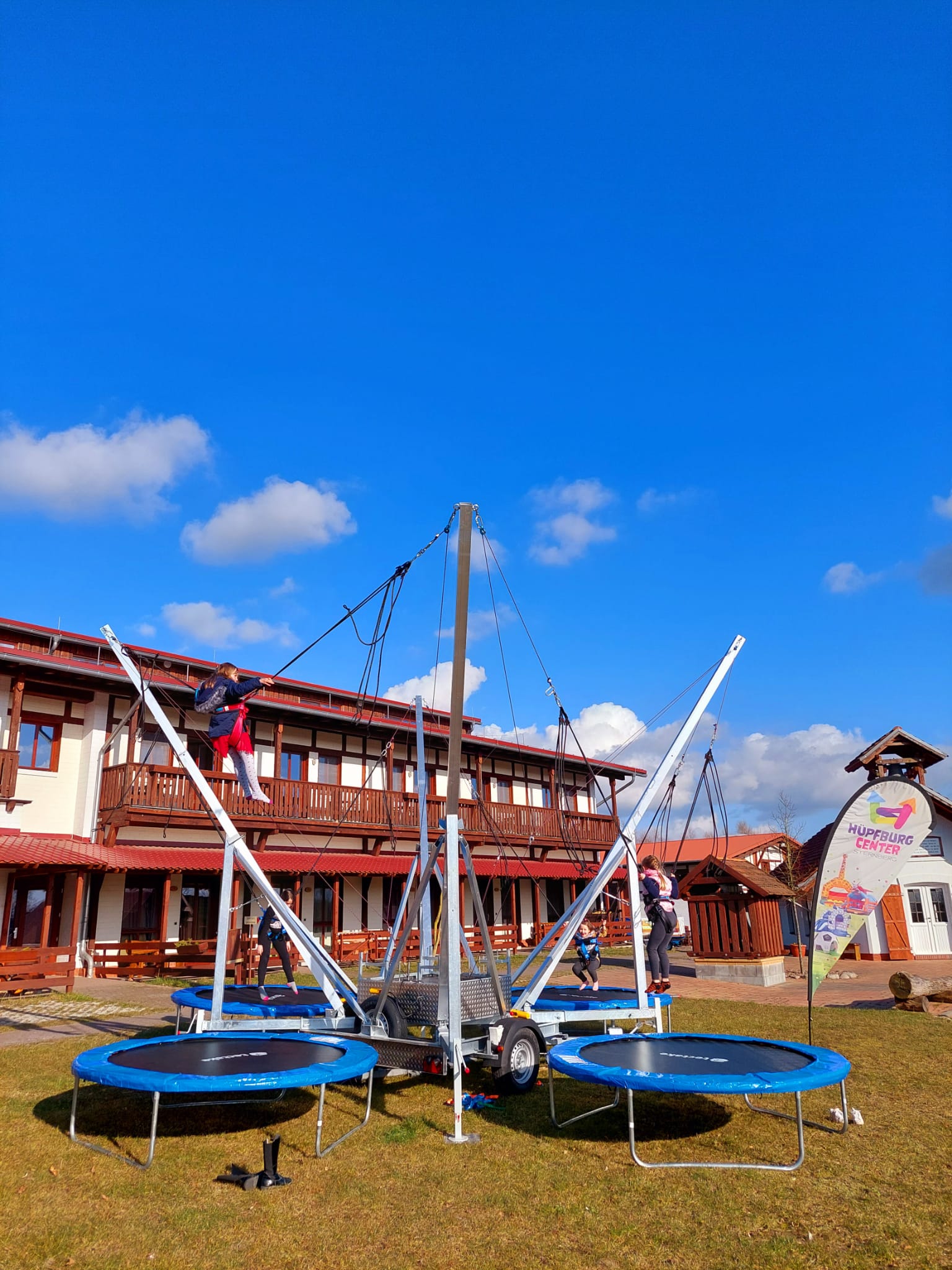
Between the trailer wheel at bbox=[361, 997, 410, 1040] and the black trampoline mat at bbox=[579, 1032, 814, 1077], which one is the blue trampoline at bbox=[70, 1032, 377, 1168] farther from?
the black trampoline mat at bbox=[579, 1032, 814, 1077]

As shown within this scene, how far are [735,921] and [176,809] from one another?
12644 millimetres

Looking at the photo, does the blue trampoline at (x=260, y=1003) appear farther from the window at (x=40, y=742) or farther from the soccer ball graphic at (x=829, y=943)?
the window at (x=40, y=742)

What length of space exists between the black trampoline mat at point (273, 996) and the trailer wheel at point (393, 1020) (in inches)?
86.5

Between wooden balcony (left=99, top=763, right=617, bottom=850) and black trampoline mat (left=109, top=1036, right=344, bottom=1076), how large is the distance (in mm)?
6641

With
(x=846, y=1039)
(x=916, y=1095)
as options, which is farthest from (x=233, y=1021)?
(x=846, y=1039)

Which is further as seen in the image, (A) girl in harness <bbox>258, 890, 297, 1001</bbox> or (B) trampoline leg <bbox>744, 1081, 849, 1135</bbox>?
(A) girl in harness <bbox>258, 890, 297, 1001</bbox>

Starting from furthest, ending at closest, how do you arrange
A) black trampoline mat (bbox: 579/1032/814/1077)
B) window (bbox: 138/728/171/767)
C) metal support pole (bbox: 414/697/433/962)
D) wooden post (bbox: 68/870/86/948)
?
window (bbox: 138/728/171/767) < wooden post (bbox: 68/870/86/948) < metal support pole (bbox: 414/697/433/962) < black trampoline mat (bbox: 579/1032/814/1077)

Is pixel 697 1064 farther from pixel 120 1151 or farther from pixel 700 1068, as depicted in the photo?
pixel 120 1151

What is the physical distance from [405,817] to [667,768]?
1604 cm

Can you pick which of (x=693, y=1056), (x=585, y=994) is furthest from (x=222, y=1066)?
(x=585, y=994)

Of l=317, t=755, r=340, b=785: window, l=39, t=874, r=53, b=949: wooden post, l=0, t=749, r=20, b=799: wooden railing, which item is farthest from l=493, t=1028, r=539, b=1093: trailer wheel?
l=317, t=755, r=340, b=785: window

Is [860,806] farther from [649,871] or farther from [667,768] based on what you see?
[649,871]

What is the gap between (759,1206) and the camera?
5.16 metres

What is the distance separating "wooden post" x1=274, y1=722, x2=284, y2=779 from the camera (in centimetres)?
2220
